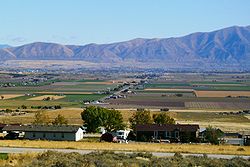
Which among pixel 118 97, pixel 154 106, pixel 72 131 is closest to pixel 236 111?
pixel 154 106

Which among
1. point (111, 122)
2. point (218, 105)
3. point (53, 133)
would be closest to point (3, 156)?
point (53, 133)

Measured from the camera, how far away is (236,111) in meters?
102

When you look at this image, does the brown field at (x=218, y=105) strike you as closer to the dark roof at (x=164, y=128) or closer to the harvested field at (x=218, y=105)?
the harvested field at (x=218, y=105)

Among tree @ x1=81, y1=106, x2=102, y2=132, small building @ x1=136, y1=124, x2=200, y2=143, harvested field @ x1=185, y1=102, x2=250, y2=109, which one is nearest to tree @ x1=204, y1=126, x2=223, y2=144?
small building @ x1=136, y1=124, x2=200, y2=143

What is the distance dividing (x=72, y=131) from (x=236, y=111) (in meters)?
60.3

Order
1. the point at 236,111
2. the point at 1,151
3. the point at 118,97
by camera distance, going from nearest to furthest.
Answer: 1. the point at 1,151
2. the point at 236,111
3. the point at 118,97

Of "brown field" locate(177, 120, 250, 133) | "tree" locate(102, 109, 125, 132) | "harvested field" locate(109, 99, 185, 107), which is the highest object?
"tree" locate(102, 109, 125, 132)

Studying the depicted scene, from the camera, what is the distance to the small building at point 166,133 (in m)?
51.6

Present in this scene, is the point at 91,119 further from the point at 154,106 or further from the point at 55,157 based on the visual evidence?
the point at 154,106

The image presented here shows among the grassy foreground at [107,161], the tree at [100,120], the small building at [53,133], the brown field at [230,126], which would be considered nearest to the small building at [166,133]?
the small building at [53,133]

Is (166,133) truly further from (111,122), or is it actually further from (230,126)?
(230,126)

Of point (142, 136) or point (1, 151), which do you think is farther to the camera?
point (142, 136)

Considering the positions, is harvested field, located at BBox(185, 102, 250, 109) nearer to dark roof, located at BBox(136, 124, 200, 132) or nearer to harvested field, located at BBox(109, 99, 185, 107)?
harvested field, located at BBox(109, 99, 185, 107)

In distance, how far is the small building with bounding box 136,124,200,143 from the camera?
169 ft
